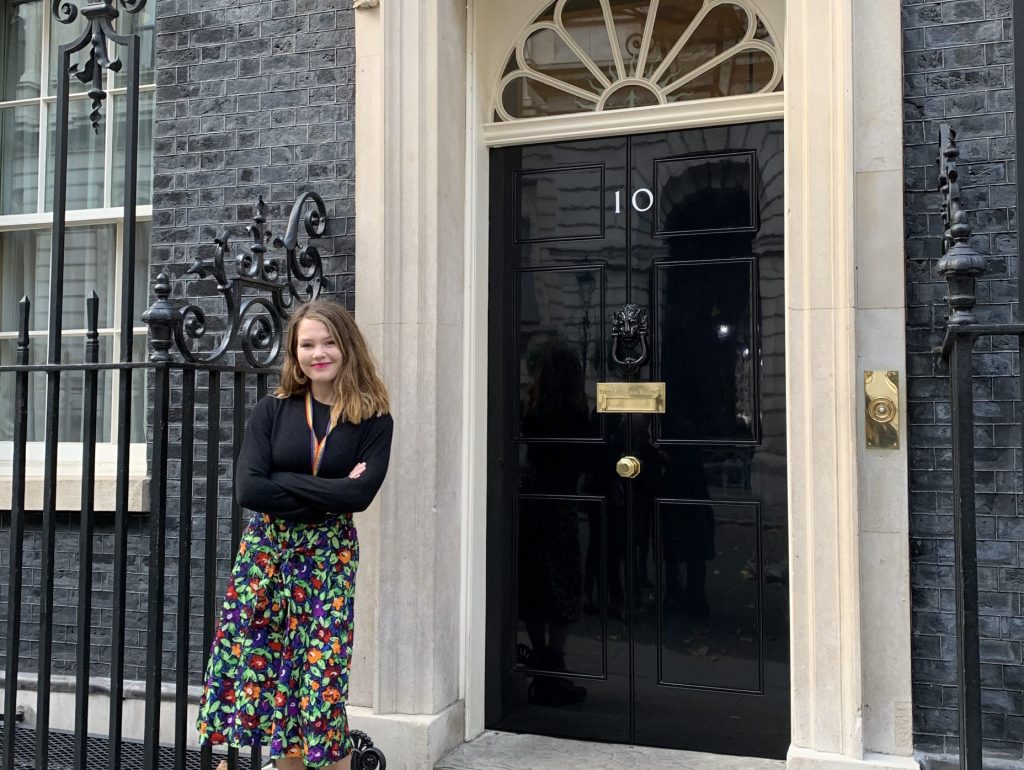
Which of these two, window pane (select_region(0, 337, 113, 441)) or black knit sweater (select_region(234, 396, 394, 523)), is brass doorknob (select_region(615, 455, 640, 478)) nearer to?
black knit sweater (select_region(234, 396, 394, 523))

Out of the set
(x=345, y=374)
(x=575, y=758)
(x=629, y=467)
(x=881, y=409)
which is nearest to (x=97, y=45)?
(x=345, y=374)

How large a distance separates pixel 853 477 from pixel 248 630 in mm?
2231

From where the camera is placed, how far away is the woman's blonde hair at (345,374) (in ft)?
10.9

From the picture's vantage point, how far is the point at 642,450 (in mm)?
4324

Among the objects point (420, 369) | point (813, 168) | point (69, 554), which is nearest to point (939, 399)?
Result: point (813, 168)

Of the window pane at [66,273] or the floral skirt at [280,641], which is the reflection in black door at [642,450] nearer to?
the floral skirt at [280,641]

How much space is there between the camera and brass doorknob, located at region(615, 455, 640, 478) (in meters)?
4.29

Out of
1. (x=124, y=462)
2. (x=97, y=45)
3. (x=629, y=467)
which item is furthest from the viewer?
(x=629, y=467)

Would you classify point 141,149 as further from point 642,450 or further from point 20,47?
point 642,450

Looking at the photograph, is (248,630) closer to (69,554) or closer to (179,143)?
(69,554)

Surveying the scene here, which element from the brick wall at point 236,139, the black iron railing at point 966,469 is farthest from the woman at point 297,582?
the black iron railing at point 966,469

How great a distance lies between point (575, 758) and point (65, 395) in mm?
3360

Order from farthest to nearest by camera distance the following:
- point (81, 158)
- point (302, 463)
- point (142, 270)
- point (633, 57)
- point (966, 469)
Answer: point (81, 158), point (142, 270), point (633, 57), point (302, 463), point (966, 469)

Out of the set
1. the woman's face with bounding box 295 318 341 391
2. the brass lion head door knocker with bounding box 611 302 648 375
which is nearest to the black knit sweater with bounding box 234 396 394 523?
the woman's face with bounding box 295 318 341 391
